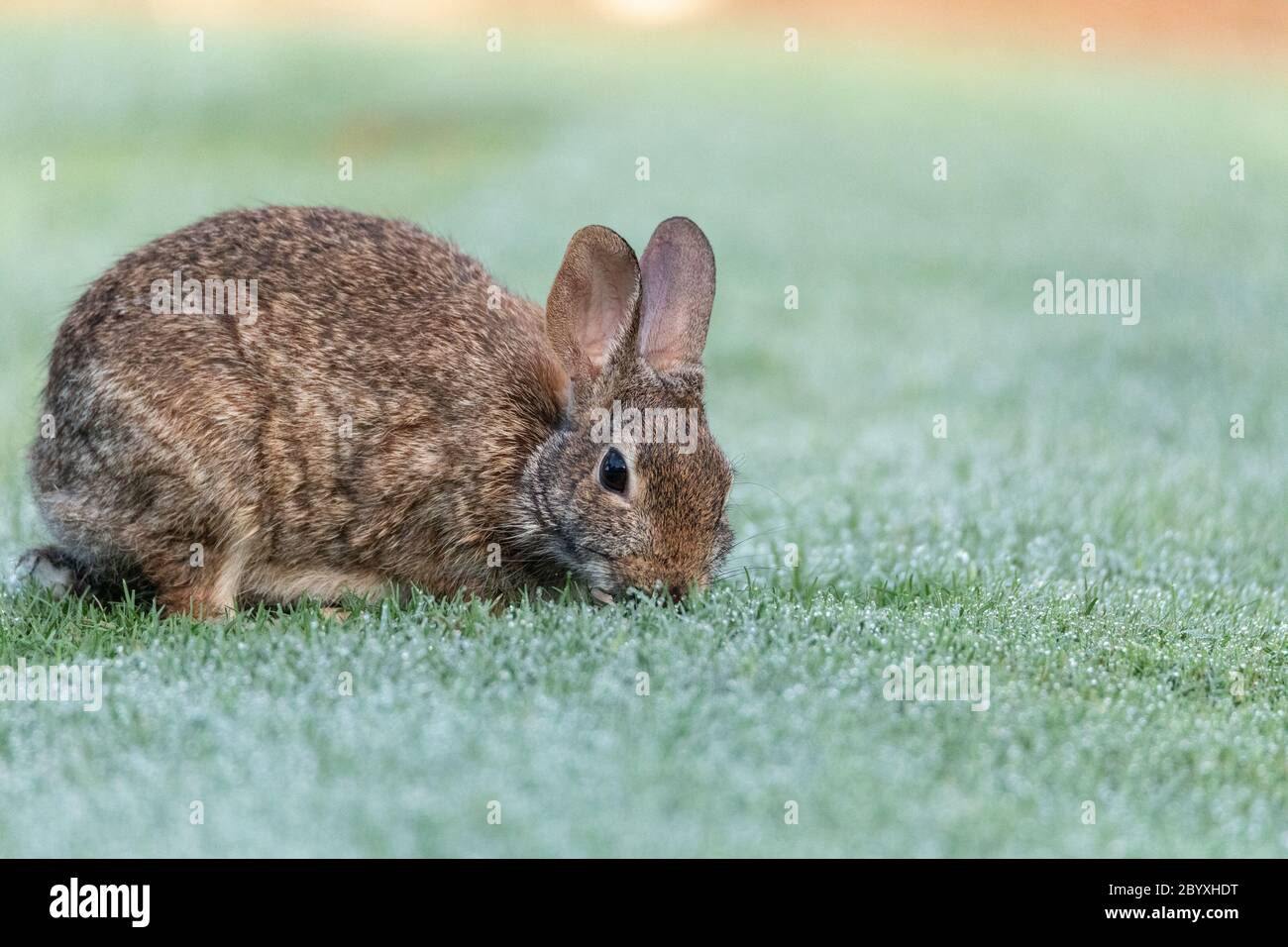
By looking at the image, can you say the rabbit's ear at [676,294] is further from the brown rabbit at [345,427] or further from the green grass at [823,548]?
the green grass at [823,548]

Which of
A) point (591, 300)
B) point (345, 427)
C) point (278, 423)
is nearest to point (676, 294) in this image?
point (591, 300)

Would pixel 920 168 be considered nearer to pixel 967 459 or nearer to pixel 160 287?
pixel 967 459

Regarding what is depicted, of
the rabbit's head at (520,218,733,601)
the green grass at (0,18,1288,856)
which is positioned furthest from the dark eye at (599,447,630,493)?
the green grass at (0,18,1288,856)

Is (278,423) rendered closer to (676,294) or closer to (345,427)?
(345,427)

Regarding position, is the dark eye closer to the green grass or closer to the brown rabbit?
the brown rabbit

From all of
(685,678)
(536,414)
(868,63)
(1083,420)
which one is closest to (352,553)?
(536,414)
